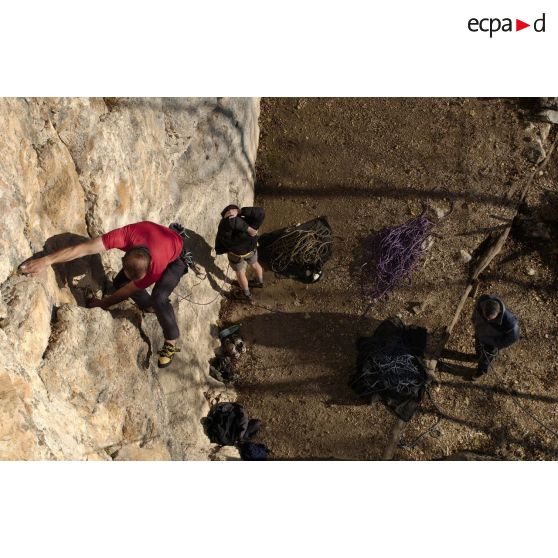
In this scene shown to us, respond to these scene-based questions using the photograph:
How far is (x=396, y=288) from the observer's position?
257 inches

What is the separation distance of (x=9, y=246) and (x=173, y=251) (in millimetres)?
1372

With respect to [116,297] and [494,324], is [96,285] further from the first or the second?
[494,324]

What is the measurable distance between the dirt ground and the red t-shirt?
2424 mm

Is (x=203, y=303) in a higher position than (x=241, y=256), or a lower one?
lower

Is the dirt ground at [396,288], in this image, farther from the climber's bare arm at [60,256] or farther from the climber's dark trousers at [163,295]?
the climber's bare arm at [60,256]

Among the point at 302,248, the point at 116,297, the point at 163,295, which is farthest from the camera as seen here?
the point at 302,248

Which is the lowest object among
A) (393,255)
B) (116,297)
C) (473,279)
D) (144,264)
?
(473,279)

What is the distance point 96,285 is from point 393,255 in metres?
3.77

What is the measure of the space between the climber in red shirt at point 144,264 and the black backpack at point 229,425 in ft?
3.72

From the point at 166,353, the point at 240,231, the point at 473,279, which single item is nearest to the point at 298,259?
the point at 240,231

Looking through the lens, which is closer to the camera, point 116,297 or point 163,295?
point 116,297

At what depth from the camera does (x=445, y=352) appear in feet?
20.3

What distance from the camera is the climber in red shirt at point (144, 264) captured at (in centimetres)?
358

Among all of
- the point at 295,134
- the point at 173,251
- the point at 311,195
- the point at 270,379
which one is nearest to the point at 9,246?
the point at 173,251
